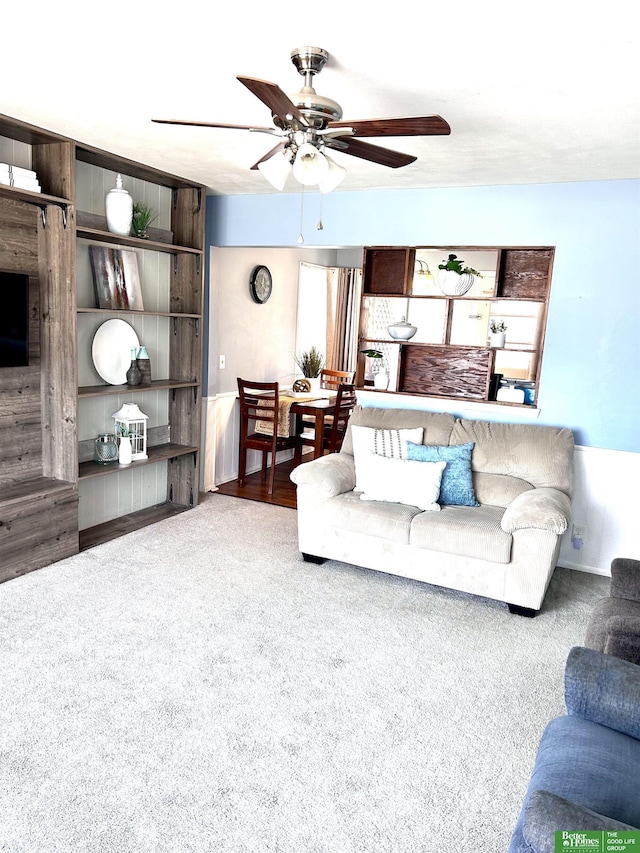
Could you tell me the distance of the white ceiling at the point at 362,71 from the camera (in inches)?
74.5

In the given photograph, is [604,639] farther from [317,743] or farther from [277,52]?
[277,52]

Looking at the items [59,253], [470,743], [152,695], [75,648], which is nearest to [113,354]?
[59,253]

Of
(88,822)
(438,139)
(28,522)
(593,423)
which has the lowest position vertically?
(88,822)

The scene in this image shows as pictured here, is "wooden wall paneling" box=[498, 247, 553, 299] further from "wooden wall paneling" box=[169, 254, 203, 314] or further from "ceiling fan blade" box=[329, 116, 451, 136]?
"ceiling fan blade" box=[329, 116, 451, 136]

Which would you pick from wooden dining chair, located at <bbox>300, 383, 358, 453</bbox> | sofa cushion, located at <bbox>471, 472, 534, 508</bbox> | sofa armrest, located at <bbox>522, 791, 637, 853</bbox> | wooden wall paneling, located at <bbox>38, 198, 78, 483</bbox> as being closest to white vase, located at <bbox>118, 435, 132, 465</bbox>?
wooden wall paneling, located at <bbox>38, 198, 78, 483</bbox>

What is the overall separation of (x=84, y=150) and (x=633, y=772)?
12.8 feet

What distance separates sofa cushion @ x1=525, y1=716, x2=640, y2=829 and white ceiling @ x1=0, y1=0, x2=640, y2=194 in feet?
6.48

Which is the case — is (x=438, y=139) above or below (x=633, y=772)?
above

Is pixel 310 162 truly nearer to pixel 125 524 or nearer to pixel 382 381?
pixel 382 381

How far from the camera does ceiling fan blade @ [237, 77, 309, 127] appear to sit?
181 centimetres

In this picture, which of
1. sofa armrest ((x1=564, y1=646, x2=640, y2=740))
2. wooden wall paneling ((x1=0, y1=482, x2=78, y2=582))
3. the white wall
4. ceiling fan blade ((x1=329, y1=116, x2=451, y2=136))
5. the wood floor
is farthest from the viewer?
the white wall

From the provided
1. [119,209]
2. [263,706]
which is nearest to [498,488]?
[263,706]

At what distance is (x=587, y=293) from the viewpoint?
156 inches

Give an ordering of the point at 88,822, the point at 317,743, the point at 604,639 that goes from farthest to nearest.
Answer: the point at 317,743
the point at 604,639
the point at 88,822
